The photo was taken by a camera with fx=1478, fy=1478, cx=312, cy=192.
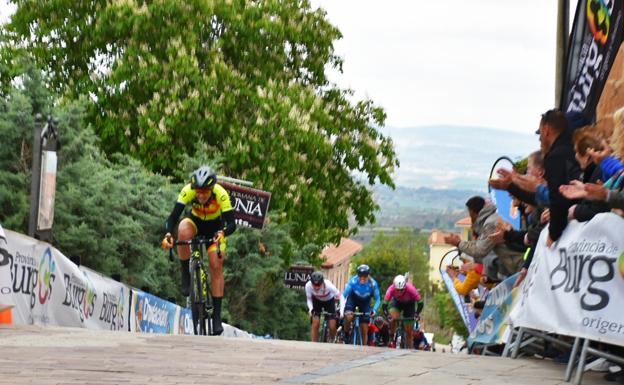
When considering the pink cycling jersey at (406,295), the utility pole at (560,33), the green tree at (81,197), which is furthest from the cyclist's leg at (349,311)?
the utility pole at (560,33)

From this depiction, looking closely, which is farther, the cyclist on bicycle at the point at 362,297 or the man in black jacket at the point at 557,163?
the cyclist on bicycle at the point at 362,297

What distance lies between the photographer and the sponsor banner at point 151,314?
65.1ft

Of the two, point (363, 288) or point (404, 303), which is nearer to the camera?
point (363, 288)

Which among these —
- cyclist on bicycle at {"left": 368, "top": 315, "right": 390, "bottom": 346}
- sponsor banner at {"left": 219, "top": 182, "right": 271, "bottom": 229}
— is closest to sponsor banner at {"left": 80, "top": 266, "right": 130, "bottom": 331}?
sponsor banner at {"left": 219, "top": 182, "right": 271, "bottom": 229}

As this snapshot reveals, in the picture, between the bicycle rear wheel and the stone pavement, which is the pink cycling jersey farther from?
the stone pavement

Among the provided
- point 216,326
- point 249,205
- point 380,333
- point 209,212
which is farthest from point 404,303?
point 209,212

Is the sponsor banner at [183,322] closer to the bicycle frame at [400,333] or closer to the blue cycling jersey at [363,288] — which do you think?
the blue cycling jersey at [363,288]

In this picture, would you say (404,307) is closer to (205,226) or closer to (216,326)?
(216,326)

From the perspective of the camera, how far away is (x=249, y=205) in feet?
88.2

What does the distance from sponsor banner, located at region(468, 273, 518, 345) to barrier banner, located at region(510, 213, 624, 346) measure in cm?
160

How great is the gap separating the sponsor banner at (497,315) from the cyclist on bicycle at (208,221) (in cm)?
317

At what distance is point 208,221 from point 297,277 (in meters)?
21.9

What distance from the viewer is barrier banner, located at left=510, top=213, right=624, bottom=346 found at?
9.34 metres

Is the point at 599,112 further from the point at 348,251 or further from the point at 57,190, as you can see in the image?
the point at 348,251
